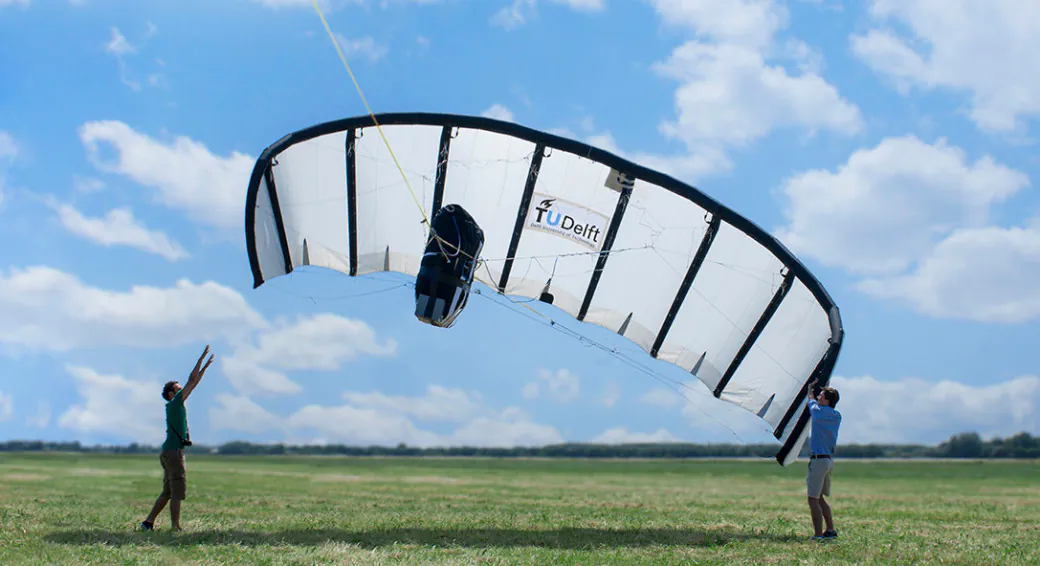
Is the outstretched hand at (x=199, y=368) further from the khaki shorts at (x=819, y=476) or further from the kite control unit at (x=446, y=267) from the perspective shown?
the khaki shorts at (x=819, y=476)

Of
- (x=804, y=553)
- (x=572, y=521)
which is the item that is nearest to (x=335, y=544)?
(x=572, y=521)

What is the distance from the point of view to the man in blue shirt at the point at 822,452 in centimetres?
1084

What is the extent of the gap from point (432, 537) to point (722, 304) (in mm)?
6440

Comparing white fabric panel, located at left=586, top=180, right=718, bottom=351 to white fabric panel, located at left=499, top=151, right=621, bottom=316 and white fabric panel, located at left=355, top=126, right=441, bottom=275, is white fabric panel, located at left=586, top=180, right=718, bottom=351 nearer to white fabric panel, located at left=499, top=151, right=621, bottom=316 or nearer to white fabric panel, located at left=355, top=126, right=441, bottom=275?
white fabric panel, located at left=499, top=151, right=621, bottom=316

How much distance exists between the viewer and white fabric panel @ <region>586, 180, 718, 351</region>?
42.6 feet

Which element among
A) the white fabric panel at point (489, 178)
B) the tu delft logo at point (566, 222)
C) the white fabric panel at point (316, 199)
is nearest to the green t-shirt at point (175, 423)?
the white fabric panel at point (316, 199)

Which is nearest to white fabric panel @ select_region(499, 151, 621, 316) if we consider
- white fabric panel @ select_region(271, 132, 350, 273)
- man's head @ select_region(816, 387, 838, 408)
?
white fabric panel @ select_region(271, 132, 350, 273)

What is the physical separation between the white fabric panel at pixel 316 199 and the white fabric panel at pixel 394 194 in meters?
0.35

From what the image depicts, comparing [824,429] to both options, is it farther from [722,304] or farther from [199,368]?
[199,368]

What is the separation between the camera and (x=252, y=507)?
15078mm

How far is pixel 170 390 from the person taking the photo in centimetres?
1060

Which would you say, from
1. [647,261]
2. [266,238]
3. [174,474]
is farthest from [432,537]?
[266,238]

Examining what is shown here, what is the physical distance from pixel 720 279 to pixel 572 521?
4.85 m

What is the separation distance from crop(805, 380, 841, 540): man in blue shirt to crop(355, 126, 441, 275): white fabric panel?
23.1 ft
